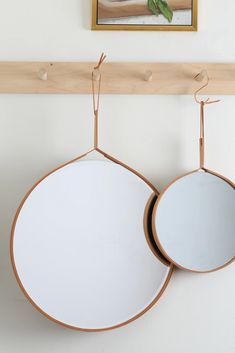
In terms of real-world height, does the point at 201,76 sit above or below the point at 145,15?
below

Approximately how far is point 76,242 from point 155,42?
22.7 inches

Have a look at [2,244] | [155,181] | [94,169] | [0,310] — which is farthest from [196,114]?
[0,310]

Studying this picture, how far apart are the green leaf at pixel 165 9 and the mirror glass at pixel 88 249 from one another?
44cm

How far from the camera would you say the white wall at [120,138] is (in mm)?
1389

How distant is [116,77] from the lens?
1.41 metres

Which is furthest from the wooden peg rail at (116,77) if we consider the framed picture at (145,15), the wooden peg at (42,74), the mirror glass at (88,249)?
the mirror glass at (88,249)

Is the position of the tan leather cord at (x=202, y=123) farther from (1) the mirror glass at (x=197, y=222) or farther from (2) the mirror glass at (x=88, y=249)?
(2) the mirror glass at (x=88, y=249)

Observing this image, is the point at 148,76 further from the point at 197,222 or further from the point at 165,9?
the point at 197,222

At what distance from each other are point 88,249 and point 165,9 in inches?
26.4

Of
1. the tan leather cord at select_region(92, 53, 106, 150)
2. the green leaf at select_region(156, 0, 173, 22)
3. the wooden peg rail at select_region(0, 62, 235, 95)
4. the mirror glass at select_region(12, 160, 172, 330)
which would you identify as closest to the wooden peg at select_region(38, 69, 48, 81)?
the wooden peg rail at select_region(0, 62, 235, 95)

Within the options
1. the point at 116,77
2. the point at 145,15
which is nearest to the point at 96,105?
the point at 116,77

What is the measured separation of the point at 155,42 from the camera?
146 cm

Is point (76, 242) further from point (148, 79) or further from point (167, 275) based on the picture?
point (148, 79)

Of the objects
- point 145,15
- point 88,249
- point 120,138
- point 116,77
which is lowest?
point 88,249
